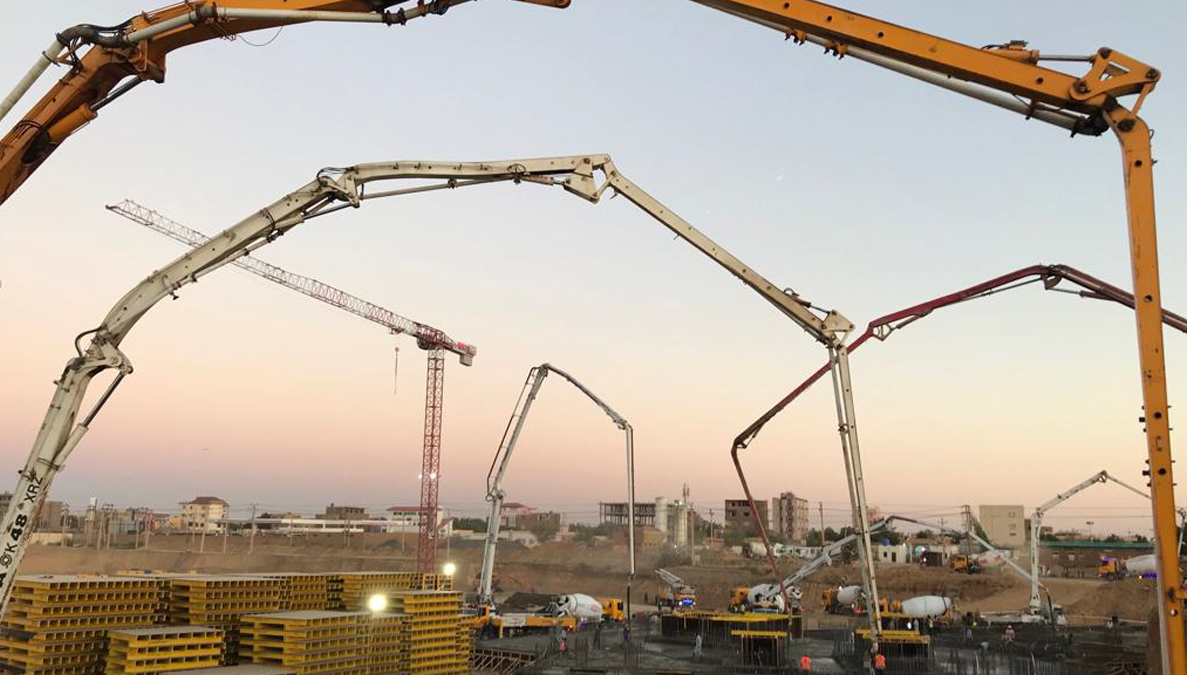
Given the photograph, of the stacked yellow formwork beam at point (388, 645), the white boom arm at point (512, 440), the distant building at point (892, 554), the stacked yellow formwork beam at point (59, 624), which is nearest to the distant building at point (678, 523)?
the distant building at point (892, 554)

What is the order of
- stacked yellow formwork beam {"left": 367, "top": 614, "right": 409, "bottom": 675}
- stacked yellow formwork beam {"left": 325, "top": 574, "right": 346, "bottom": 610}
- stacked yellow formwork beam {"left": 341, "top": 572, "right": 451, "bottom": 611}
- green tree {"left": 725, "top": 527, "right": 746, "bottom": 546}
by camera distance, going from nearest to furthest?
1. stacked yellow formwork beam {"left": 367, "top": 614, "right": 409, "bottom": 675}
2. stacked yellow formwork beam {"left": 341, "top": 572, "right": 451, "bottom": 611}
3. stacked yellow formwork beam {"left": 325, "top": 574, "right": 346, "bottom": 610}
4. green tree {"left": 725, "top": 527, "right": 746, "bottom": 546}

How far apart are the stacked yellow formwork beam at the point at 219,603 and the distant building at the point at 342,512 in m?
133

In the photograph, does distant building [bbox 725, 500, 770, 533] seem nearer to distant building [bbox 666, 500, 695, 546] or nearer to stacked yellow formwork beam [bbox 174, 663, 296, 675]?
distant building [bbox 666, 500, 695, 546]

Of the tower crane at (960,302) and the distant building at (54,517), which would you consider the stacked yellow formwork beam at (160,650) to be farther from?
the distant building at (54,517)

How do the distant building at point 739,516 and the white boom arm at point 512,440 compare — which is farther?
the distant building at point 739,516

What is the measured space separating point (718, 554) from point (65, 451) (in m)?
94.4

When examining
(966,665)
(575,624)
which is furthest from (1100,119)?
(575,624)

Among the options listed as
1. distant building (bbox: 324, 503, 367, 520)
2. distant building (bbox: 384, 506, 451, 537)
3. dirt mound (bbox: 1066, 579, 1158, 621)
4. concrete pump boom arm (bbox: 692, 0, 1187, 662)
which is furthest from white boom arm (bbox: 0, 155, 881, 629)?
distant building (bbox: 324, 503, 367, 520)

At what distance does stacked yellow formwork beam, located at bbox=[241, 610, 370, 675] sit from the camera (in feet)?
51.5

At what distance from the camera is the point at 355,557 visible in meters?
90.2

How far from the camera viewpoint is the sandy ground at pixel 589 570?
6494 centimetres

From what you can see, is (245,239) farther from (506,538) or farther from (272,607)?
(506,538)

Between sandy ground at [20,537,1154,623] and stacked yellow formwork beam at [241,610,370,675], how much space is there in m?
46.5

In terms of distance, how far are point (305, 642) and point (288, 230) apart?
794 centimetres
